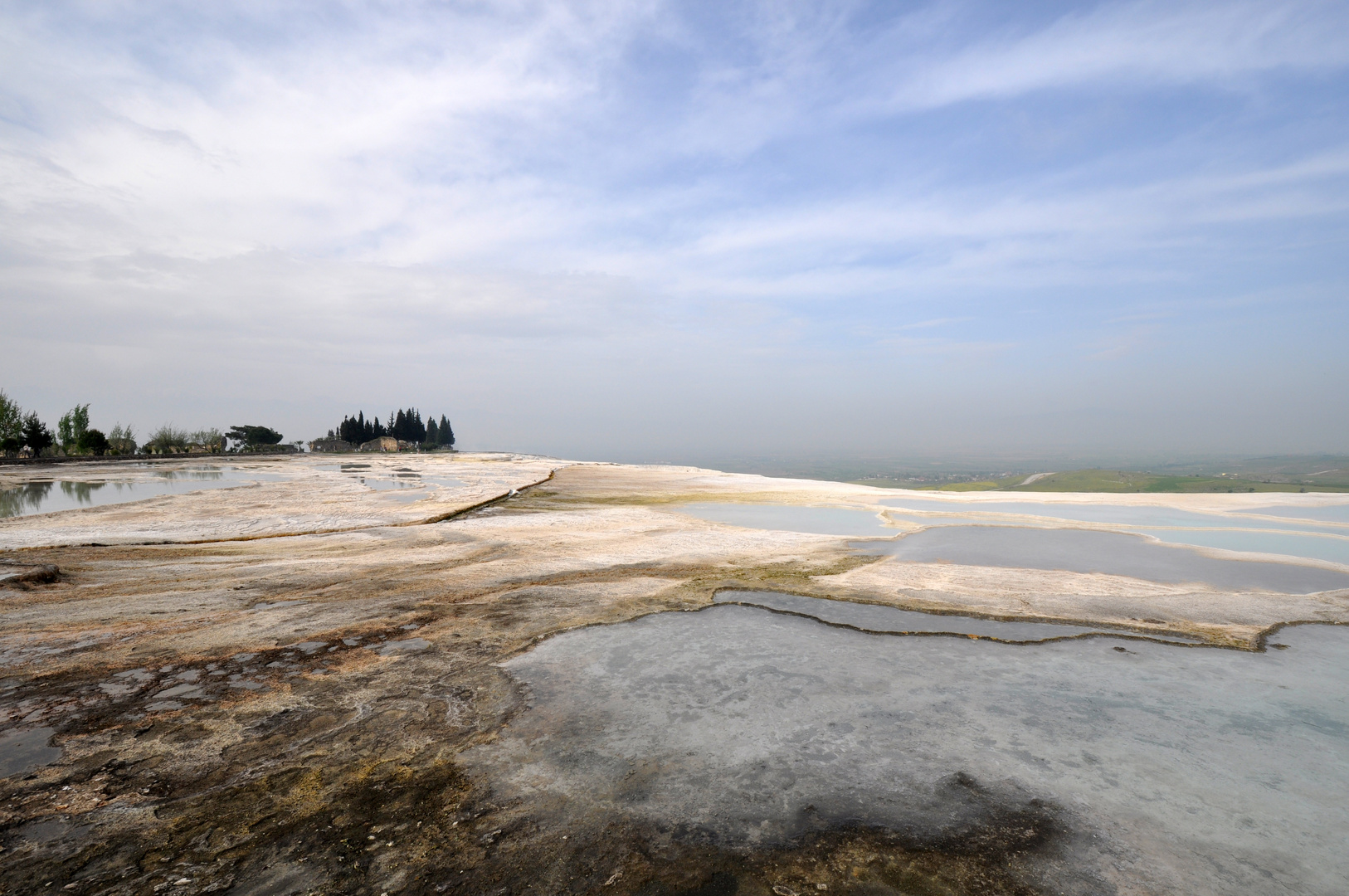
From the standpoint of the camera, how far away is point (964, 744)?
3951 mm

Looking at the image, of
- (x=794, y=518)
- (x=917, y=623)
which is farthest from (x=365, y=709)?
(x=794, y=518)

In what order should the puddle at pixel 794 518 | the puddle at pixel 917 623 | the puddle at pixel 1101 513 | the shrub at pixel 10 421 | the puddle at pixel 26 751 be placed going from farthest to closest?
the shrub at pixel 10 421 < the puddle at pixel 1101 513 < the puddle at pixel 794 518 < the puddle at pixel 917 623 < the puddle at pixel 26 751

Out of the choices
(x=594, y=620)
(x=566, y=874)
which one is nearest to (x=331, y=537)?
(x=594, y=620)

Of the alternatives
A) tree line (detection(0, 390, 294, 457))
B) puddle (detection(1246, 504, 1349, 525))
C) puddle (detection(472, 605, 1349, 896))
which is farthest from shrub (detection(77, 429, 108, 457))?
puddle (detection(1246, 504, 1349, 525))

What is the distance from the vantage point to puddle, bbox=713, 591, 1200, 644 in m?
6.17

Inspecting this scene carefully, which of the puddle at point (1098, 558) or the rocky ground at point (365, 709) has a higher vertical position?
the puddle at point (1098, 558)

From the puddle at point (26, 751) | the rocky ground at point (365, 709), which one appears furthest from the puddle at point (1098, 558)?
the puddle at point (26, 751)

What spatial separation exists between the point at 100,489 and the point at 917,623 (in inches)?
1284

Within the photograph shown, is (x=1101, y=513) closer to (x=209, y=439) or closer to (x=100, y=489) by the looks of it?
(x=100, y=489)

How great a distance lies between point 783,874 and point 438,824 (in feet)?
5.96

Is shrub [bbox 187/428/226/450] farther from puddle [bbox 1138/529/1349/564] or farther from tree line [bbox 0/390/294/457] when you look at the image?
puddle [bbox 1138/529/1349/564]

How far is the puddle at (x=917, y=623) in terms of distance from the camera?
617cm

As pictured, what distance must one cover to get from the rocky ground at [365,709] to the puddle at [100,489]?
9.59 meters

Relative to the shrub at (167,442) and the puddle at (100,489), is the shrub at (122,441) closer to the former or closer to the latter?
the shrub at (167,442)
